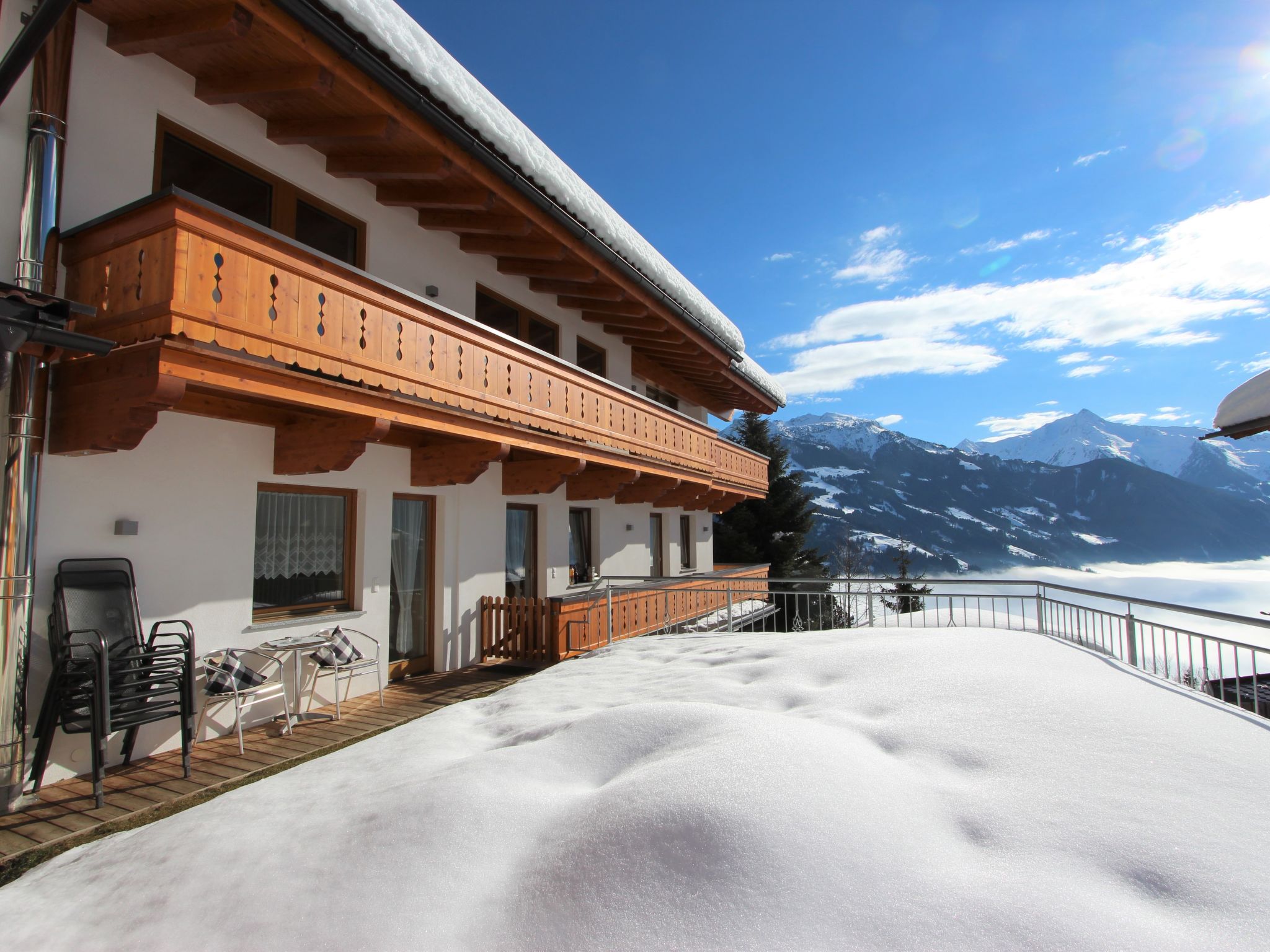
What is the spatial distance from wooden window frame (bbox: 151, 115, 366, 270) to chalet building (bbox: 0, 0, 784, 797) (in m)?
0.03

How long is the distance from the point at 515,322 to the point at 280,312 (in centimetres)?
664

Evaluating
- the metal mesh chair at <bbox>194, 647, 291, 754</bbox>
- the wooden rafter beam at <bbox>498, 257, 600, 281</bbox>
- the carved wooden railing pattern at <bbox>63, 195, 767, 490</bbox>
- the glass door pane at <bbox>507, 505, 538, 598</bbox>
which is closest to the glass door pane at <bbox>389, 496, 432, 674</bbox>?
the metal mesh chair at <bbox>194, 647, 291, 754</bbox>

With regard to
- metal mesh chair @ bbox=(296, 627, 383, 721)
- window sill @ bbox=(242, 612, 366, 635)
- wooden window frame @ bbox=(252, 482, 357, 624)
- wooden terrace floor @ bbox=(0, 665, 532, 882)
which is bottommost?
wooden terrace floor @ bbox=(0, 665, 532, 882)

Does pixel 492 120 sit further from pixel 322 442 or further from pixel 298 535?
pixel 298 535

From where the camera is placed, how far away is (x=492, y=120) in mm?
8281

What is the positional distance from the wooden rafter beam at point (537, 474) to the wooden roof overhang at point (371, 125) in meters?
3.39

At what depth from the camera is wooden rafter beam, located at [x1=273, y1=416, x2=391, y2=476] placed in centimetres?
704

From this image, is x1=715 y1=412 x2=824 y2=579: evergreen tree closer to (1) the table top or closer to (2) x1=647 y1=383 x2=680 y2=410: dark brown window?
(2) x1=647 y1=383 x2=680 y2=410: dark brown window

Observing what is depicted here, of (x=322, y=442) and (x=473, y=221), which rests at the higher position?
(x=473, y=221)

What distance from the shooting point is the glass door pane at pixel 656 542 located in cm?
1894

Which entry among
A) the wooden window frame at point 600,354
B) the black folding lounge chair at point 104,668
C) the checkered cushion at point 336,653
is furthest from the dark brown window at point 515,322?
the black folding lounge chair at point 104,668

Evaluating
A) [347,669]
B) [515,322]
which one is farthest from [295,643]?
[515,322]

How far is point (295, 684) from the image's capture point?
7.61 meters

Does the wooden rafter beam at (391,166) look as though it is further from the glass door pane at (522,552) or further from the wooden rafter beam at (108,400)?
the glass door pane at (522,552)
